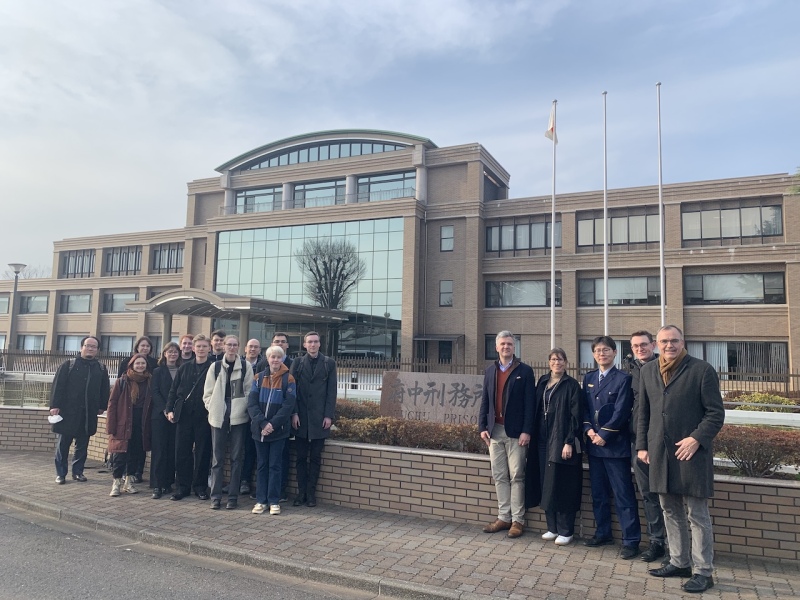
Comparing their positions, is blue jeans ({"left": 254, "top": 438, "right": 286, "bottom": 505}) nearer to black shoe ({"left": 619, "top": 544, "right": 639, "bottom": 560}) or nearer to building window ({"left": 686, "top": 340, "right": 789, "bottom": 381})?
black shoe ({"left": 619, "top": 544, "right": 639, "bottom": 560})

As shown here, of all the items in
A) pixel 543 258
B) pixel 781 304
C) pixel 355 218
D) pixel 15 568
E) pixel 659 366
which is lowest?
pixel 15 568

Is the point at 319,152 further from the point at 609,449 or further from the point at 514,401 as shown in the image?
the point at 609,449

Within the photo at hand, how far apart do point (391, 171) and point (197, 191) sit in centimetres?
1547

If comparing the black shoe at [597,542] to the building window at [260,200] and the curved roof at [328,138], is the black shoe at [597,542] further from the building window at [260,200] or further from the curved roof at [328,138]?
the building window at [260,200]

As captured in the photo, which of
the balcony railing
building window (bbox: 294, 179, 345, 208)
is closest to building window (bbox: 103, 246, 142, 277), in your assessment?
the balcony railing

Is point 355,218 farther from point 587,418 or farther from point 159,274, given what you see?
point 587,418

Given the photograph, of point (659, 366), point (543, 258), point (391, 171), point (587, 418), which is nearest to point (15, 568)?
point (587, 418)

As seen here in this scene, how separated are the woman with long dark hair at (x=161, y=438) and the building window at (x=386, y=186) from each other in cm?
2886

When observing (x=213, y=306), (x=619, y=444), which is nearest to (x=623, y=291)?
(x=213, y=306)

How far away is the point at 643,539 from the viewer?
527 centimetres

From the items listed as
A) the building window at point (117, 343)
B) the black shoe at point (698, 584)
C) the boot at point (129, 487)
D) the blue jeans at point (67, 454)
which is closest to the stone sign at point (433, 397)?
the boot at point (129, 487)

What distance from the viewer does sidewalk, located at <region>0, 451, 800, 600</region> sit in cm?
433

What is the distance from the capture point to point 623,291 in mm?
30438

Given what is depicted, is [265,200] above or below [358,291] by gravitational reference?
above
